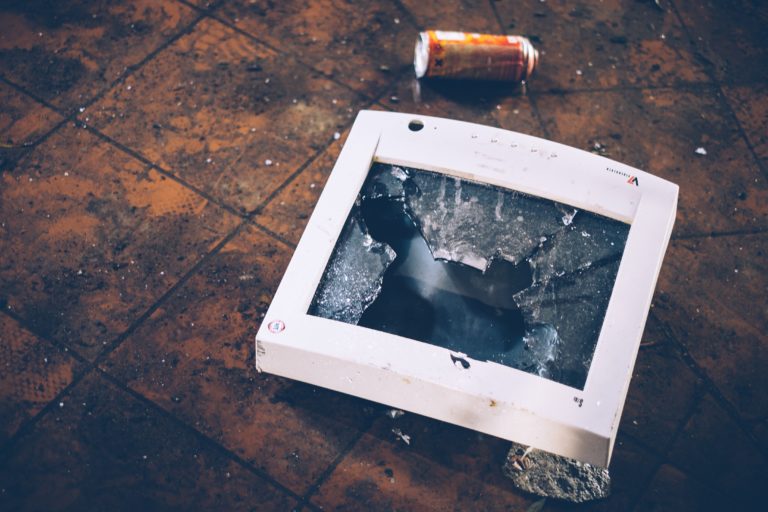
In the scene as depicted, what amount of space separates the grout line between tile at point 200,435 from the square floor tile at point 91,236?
0.48 ft

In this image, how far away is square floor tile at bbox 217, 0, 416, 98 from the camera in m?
3.39

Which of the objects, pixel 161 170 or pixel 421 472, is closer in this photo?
pixel 421 472

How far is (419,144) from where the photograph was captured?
2092 millimetres

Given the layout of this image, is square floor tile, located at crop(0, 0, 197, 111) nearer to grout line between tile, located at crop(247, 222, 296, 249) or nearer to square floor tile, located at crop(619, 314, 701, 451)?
grout line between tile, located at crop(247, 222, 296, 249)

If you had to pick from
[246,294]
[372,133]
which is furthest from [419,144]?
[246,294]

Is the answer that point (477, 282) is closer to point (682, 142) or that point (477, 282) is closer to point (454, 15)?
point (682, 142)

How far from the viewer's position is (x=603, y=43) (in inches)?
142

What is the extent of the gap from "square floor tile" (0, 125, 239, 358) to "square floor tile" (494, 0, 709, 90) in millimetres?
1824

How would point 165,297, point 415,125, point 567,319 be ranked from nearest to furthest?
point 567,319
point 415,125
point 165,297

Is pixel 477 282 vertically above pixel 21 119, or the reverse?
pixel 477 282

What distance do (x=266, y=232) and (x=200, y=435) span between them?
0.86 m

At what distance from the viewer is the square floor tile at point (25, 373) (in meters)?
2.34

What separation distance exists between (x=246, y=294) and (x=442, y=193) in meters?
0.96

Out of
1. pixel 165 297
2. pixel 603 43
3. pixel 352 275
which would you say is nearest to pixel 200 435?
pixel 165 297
